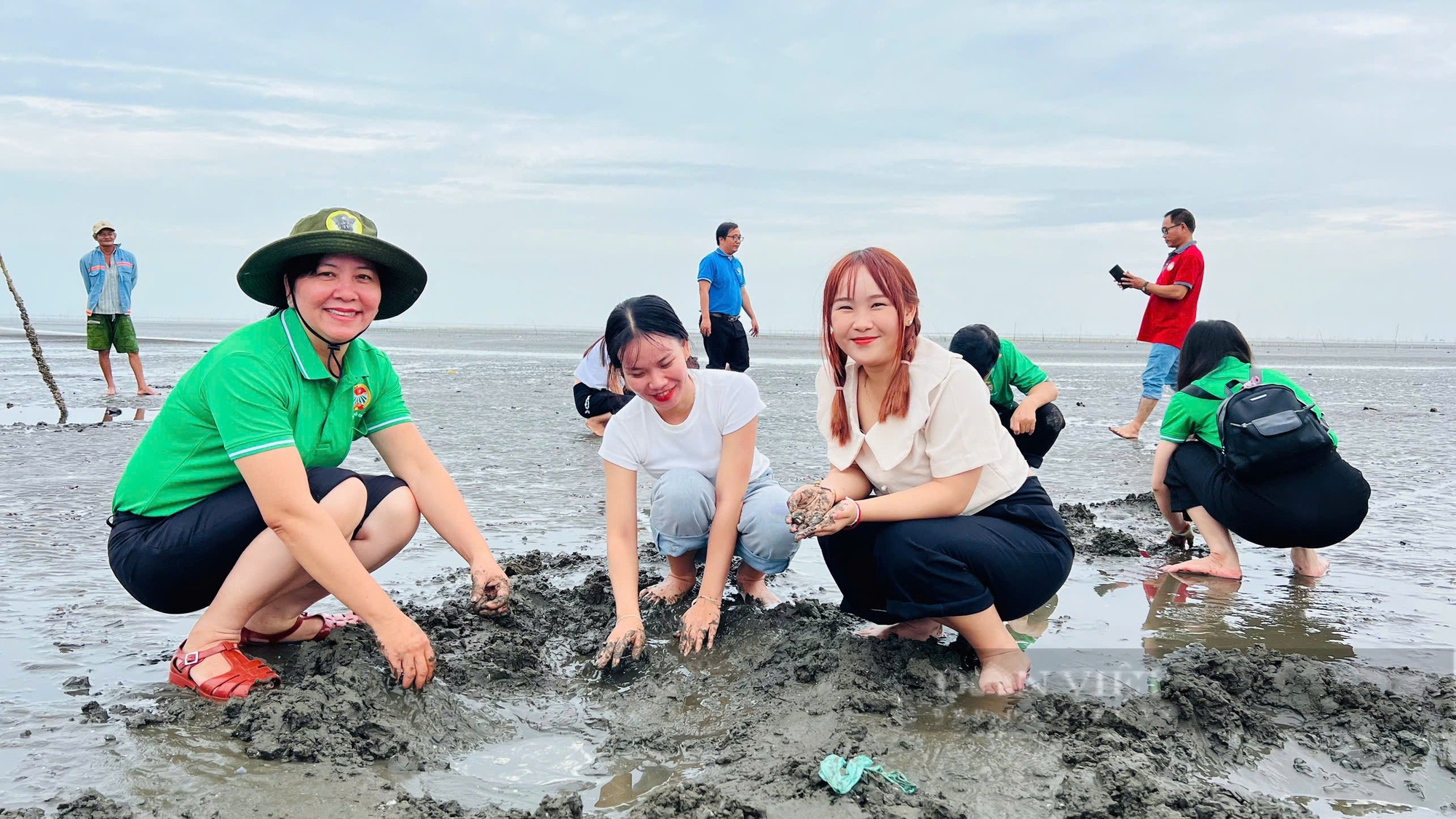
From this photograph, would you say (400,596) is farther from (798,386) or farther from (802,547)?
(798,386)

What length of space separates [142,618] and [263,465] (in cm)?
133

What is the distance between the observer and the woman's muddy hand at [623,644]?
3.00 m

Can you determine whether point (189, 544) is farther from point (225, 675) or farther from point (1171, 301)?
point (1171, 301)

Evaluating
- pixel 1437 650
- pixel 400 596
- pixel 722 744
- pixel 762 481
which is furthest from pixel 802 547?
pixel 1437 650

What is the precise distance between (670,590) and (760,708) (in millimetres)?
1077

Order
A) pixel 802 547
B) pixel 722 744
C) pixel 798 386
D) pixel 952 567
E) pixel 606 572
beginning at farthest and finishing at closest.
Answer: pixel 798 386 → pixel 802 547 → pixel 606 572 → pixel 952 567 → pixel 722 744

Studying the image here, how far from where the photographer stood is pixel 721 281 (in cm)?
1009

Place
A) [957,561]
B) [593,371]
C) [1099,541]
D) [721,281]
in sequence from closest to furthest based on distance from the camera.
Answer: [957,561] → [1099,541] → [593,371] → [721,281]

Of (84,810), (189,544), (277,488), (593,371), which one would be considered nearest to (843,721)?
(277,488)

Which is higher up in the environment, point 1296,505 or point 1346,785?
Result: point 1296,505

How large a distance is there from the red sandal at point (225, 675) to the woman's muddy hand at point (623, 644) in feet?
3.19

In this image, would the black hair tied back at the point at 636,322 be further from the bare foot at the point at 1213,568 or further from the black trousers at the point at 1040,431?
the bare foot at the point at 1213,568

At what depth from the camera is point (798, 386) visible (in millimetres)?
14633

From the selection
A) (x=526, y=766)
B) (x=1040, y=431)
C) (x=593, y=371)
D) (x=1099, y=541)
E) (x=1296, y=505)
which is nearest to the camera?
(x=526, y=766)
